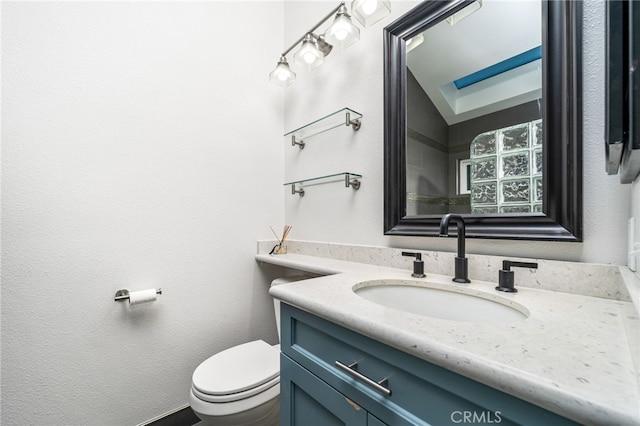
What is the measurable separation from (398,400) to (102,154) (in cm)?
138

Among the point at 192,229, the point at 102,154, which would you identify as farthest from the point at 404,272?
the point at 102,154

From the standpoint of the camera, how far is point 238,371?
3.51 feet

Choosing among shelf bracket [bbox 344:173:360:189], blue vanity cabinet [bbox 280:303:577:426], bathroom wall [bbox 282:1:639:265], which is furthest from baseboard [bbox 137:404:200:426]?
shelf bracket [bbox 344:173:360:189]

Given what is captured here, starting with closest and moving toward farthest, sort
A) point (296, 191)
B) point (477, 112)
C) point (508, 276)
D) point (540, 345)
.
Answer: point (540, 345)
point (508, 276)
point (477, 112)
point (296, 191)

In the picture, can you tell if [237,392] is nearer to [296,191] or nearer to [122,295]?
[122,295]

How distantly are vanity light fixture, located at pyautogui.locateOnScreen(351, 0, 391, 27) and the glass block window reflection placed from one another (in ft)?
2.17

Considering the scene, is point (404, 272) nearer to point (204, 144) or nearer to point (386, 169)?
point (386, 169)

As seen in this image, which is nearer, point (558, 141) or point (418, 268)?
point (558, 141)

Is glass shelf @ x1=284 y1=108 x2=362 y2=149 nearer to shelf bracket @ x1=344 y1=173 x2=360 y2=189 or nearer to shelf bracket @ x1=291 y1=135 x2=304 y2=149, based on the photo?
shelf bracket @ x1=291 y1=135 x2=304 y2=149

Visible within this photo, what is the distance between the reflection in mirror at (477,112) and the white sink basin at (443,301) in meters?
0.31

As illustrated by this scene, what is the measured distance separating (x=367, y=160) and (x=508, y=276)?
0.74 m

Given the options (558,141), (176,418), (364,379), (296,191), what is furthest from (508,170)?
(176,418)

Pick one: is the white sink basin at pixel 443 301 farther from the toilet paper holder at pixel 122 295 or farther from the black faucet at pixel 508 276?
the toilet paper holder at pixel 122 295

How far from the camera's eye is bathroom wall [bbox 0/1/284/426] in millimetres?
954
